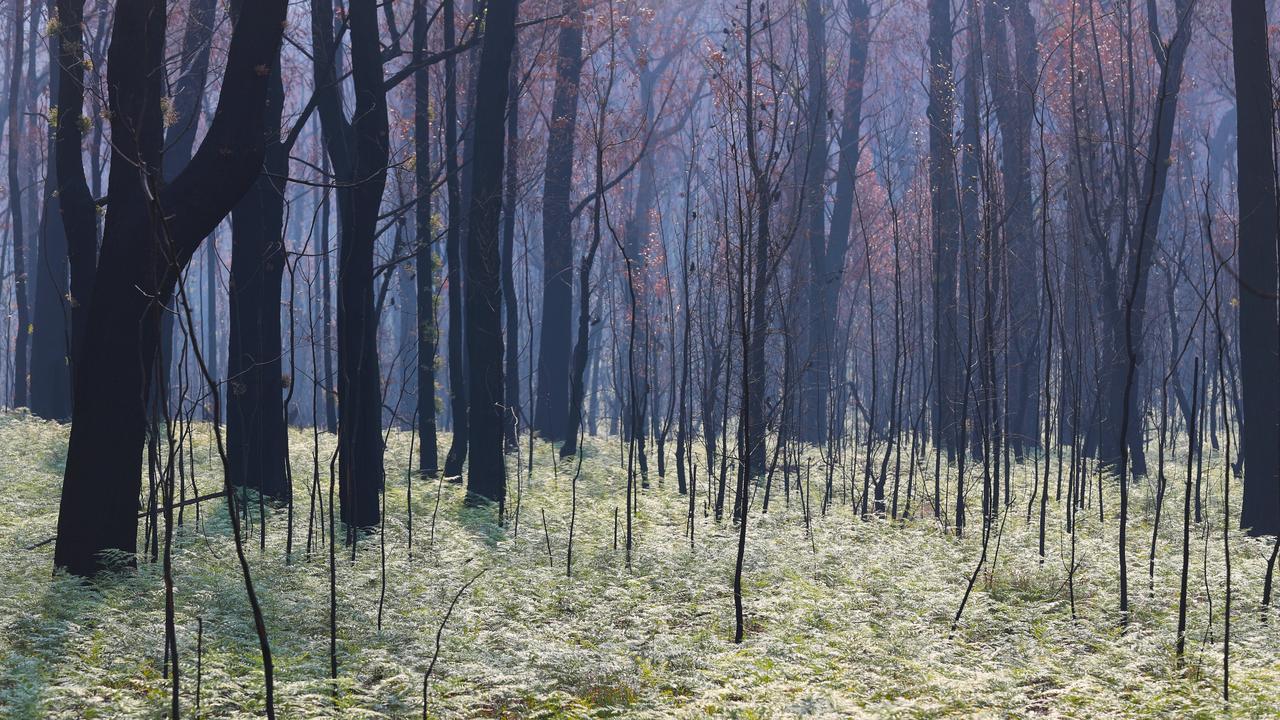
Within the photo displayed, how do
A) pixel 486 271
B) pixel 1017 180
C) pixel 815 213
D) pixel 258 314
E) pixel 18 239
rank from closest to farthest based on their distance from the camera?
pixel 258 314
pixel 486 271
pixel 18 239
pixel 1017 180
pixel 815 213

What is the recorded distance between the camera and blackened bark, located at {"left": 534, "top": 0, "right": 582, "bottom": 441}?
21.2 m

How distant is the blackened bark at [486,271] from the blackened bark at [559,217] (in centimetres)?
777

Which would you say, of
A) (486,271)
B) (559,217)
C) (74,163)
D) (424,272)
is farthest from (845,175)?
(74,163)

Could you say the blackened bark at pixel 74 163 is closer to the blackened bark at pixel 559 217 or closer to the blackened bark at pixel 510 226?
the blackened bark at pixel 510 226

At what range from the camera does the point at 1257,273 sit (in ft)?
34.1

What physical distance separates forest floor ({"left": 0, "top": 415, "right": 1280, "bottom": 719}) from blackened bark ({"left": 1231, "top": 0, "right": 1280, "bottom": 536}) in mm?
895

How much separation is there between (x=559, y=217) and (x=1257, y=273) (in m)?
14.1

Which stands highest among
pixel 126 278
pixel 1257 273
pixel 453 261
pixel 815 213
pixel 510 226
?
pixel 815 213

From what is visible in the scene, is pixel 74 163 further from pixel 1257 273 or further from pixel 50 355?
pixel 50 355

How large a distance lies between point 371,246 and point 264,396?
84.0 inches

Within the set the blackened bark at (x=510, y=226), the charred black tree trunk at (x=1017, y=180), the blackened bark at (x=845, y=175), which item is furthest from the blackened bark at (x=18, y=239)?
the charred black tree trunk at (x=1017, y=180)

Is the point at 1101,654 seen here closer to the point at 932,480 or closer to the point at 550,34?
the point at 932,480

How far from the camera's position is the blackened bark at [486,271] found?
41.4 feet

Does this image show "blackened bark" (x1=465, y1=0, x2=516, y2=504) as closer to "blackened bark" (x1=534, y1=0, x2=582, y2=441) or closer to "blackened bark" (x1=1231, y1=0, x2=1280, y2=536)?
"blackened bark" (x1=534, y1=0, x2=582, y2=441)
